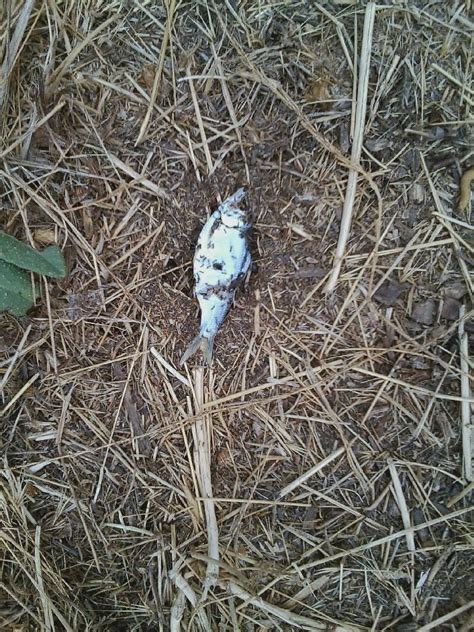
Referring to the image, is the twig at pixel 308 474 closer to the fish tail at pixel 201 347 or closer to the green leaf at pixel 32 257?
the fish tail at pixel 201 347

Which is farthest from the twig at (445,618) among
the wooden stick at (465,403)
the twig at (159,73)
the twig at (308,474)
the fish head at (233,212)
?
the twig at (159,73)

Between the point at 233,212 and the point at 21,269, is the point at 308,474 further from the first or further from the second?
the point at 21,269

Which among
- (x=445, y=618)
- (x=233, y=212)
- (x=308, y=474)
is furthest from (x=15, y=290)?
(x=445, y=618)

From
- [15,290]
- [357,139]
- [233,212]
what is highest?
[357,139]

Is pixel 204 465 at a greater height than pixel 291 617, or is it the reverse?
pixel 204 465

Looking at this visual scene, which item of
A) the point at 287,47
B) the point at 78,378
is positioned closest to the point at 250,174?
the point at 287,47
